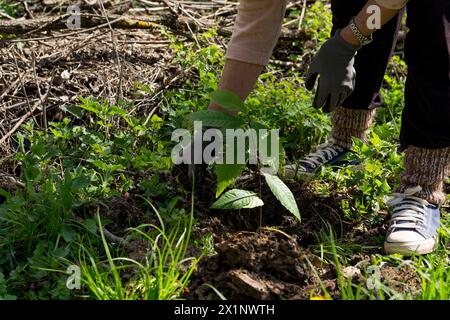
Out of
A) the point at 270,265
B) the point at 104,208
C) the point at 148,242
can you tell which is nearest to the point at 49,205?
the point at 104,208

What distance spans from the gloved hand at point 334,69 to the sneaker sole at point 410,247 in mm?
528

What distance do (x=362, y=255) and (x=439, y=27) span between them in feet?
2.54

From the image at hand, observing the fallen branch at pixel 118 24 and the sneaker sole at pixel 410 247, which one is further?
the fallen branch at pixel 118 24

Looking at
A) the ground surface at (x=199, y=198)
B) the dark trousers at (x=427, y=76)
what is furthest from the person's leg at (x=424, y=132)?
the ground surface at (x=199, y=198)

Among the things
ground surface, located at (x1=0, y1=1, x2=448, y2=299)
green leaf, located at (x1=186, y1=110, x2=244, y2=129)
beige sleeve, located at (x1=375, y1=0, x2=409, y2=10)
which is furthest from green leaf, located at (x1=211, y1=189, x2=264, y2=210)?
beige sleeve, located at (x1=375, y1=0, x2=409, y2=10)

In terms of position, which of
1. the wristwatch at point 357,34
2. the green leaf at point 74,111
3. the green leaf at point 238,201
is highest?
the wristwatch at point 357,34

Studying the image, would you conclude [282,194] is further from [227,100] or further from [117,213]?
[117,213]

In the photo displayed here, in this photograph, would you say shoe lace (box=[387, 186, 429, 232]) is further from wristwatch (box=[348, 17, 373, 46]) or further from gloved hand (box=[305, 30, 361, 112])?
wristwatch (box=[348, 17, 373, 46])

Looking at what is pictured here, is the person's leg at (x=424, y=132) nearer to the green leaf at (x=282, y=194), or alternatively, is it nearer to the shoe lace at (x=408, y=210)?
the shoe lace at (x=408, y=210)

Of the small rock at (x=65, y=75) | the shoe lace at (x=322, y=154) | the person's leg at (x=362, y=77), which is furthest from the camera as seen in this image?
the small rock at (x=65, y=75)

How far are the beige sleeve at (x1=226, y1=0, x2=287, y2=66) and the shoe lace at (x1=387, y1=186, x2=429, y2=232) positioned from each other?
2.25 ft

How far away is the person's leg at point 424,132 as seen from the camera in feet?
7.25

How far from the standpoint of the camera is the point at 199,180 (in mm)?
2516
